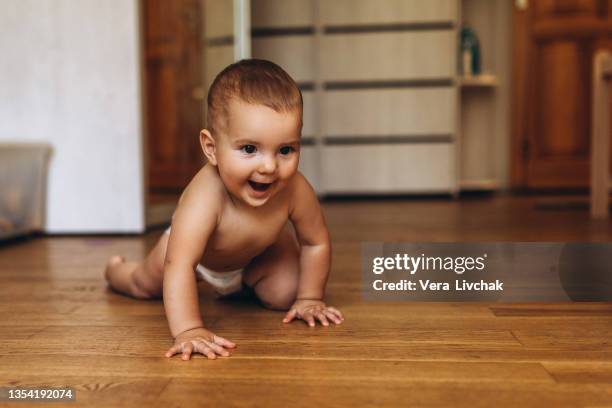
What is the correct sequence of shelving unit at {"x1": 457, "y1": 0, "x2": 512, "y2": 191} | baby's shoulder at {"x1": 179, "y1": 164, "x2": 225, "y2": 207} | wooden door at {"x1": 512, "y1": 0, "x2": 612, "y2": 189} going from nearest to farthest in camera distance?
baby's shoulder at {"x1": 179, "y1": 164, "x2": 225, "y2": 207}
wooden door at {"x1": 512, "y1": 0, "x2": 612, "y2": 189}
shelving unit at {"x1": 457, "y1": 0, "x2": 512, "y2": 191}

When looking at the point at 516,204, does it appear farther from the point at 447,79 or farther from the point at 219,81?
the point at 219,81

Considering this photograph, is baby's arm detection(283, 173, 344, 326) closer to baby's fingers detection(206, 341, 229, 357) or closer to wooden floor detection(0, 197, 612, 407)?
wooden floor detection(0, 197, 612, 407)

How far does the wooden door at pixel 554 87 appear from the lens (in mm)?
4199

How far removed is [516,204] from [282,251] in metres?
2.56

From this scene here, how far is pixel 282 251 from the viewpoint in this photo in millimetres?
1170

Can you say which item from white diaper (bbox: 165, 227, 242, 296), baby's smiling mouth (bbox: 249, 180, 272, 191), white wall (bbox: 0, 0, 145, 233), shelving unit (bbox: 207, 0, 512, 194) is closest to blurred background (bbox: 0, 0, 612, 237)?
shelving unit (bbox: 207, 0, 512, 194)

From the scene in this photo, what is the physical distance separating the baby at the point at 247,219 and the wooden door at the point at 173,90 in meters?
1.28

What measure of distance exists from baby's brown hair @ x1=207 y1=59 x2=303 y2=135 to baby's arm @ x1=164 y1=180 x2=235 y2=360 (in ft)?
0.39

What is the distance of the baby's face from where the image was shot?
34.3 inches

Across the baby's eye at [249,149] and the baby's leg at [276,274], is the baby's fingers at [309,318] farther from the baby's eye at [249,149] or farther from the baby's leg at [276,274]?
the baby's eye at [249,149]

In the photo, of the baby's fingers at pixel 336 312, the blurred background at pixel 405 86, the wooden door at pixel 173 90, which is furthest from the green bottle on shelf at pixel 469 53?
the baby's fingers at pixel 336 312

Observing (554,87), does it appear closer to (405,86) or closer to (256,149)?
(405,86)

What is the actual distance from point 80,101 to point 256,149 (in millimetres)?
1568

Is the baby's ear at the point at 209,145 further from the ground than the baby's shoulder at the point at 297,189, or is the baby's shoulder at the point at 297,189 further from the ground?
the baby's ear at the point at 209,145
